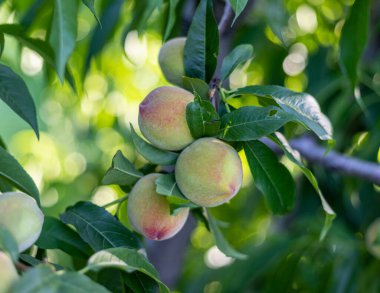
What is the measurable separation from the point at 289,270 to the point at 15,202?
1117mm

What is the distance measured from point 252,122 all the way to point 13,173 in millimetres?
309

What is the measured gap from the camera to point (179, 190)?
0.82 meters

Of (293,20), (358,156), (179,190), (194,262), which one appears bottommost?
(194,262)

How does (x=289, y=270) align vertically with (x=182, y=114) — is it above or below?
below

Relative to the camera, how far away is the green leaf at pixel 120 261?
25.8 inches

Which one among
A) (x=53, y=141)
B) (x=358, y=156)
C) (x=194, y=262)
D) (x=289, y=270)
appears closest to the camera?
(x=358, y=156)

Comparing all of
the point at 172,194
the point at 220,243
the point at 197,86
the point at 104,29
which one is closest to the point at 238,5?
the point at 197,86

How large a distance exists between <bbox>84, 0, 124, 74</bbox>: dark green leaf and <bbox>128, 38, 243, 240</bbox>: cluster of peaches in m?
0.54

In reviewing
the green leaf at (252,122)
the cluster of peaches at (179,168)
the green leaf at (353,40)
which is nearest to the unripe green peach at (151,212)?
the cluster of peaches at (179,168)

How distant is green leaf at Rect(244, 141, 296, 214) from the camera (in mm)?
877

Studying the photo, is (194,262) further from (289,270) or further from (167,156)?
(167,156)

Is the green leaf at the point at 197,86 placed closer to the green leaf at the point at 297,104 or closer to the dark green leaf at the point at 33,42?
the green leaf at the point at 297,104

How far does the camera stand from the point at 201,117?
0.81 meters

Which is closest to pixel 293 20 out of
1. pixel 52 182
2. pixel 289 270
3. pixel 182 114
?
pixel 289 270
